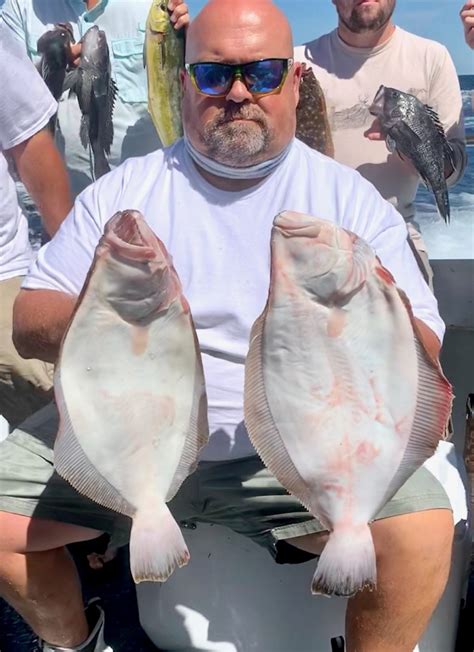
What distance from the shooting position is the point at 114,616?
8.04 ft

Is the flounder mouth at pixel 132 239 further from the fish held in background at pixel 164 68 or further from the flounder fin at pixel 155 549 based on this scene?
the fish held in background at pixel 164 68

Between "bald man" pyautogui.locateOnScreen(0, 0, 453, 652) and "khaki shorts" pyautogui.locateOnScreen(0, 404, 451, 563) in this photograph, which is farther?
"khaki shorts" pyautogui.locateOnScreen(0, 404, 451, 563)

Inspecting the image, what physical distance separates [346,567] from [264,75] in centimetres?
126

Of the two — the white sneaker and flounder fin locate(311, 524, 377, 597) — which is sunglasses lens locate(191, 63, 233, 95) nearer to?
flounder fin locate(311, 524, 377, 597)

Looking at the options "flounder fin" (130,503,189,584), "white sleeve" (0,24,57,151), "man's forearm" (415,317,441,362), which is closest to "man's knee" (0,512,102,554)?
"flounder fin" (130,503,189,584)

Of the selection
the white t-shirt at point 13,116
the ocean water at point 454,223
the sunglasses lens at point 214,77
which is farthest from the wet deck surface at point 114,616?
the ocean water at point 454,223

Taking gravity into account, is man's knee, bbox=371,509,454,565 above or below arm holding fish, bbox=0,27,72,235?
below

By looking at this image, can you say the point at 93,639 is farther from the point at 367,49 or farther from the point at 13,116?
the point at 367,49

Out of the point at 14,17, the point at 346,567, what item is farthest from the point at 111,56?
the point at 346,567

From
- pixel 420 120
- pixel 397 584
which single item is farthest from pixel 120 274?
pixel 420 120

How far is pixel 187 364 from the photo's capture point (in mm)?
1556

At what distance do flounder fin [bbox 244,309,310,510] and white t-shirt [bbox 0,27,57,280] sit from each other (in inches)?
54.4

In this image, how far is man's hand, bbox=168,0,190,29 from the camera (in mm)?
3104

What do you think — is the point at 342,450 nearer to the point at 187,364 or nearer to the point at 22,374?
the point at 187,364
